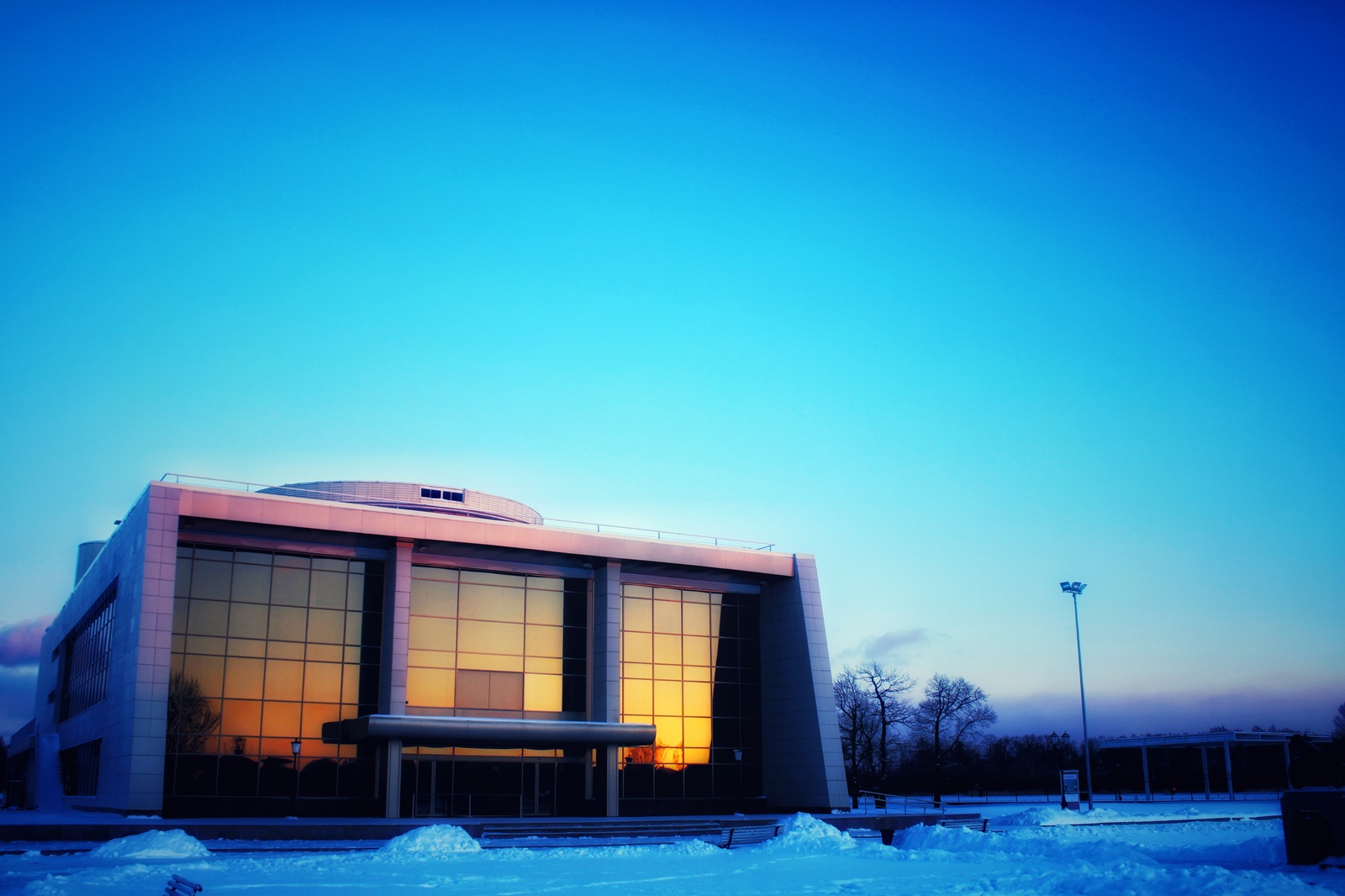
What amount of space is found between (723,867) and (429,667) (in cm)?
2300

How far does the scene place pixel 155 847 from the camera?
27625 millimetres

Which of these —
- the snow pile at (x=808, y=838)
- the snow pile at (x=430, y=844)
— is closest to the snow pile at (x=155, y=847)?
the snow pile at (x=430, y=844)

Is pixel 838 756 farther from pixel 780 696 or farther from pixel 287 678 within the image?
pixel 287 678

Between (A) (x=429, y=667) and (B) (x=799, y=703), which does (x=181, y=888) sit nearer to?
(A) (x=429, y=667)

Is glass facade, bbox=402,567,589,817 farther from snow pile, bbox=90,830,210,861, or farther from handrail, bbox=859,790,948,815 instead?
handrail, bbox=859,790,948,815

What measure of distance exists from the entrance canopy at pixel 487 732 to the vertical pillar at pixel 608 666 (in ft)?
2.85

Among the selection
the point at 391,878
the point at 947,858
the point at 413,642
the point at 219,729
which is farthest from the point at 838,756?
the point at 391,878

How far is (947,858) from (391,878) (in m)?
13.9

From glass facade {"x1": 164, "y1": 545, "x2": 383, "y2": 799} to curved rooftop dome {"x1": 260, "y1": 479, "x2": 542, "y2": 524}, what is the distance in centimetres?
706

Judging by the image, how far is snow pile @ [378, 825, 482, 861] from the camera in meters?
29.3

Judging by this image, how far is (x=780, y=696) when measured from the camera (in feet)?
176

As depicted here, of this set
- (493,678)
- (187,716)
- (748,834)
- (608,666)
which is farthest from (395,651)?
(748,834)

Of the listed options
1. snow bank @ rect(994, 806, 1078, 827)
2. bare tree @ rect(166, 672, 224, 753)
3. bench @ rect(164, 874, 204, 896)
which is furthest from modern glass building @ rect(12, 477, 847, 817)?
bench @ rect(164, 874, 204, 896)

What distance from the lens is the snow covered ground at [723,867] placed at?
21.1 metres
